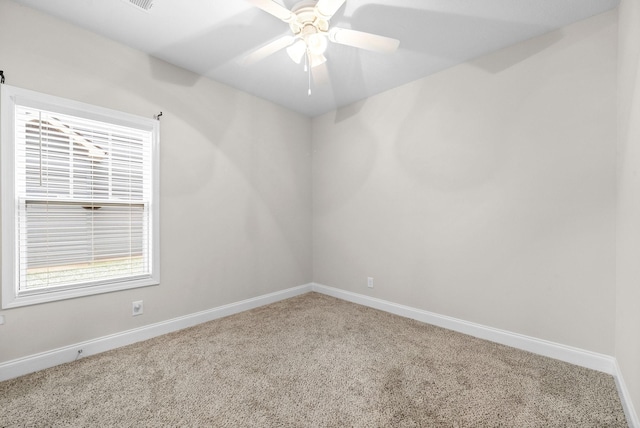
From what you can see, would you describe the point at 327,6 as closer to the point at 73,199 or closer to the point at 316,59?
the point at 316,59

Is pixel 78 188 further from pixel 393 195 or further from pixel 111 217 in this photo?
pixel 393 195

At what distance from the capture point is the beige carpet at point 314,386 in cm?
155

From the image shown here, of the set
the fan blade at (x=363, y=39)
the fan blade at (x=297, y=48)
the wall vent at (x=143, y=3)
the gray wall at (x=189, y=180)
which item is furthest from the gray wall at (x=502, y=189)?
the wall vent at (x=143, y=3)

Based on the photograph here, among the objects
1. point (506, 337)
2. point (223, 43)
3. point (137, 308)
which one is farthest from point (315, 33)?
point (506, 337)

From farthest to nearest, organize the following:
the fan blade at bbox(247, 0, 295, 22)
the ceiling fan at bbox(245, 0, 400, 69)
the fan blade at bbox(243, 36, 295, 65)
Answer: the fan blade at bbox(243, 36, 295, 65), the ceiling fan at bbox(245, 0, 400, 69), the fan blade at bbox(247, 0, 295, 22)

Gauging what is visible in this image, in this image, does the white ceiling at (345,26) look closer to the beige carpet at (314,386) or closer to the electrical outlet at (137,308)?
the electrical outlet at (137,308)

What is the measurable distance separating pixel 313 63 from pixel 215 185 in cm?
166

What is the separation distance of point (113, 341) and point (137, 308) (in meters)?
0.29

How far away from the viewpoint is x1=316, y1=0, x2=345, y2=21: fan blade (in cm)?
162

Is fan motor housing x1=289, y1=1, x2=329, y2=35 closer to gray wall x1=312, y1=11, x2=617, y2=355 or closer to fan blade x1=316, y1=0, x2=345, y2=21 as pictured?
fan blade x1=316, y1=0, x2=345, y2=21

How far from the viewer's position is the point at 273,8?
166 centimetres

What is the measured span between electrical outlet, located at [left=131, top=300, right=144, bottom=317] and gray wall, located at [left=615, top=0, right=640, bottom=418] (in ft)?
11.4

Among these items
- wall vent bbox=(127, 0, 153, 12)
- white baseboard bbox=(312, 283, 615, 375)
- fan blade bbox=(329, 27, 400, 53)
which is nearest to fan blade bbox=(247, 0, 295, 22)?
fan blade bbox=(329, 27, 400, 53)

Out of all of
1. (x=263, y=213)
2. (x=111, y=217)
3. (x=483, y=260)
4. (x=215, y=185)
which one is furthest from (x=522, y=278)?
(x=111, y=217)
